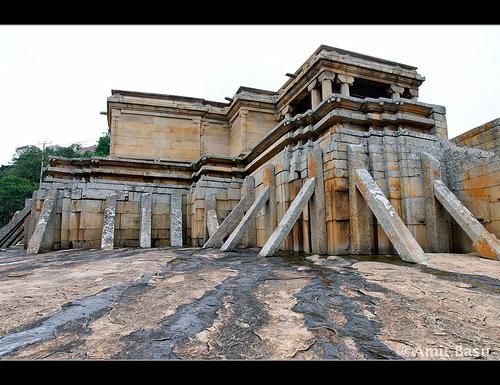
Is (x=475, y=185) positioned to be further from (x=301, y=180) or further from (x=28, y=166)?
(x=28, y=166)

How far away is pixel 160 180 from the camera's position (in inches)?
402

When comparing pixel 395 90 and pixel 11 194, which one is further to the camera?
pixel 11 194

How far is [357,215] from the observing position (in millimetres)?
5062

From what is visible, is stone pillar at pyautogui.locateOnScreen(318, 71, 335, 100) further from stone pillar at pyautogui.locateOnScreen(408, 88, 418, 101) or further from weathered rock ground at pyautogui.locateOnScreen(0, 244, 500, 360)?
weathered rock ground at pyautogui.locateOnScreen(0, 244, 500, 360)

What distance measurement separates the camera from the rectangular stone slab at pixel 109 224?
7.81 meters

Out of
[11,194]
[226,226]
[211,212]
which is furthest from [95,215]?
[11,194]

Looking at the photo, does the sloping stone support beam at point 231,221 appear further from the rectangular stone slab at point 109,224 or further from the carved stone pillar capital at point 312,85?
the carved stone pillar capital at point 312,85

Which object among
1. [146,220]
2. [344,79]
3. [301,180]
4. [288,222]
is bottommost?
[288,222]

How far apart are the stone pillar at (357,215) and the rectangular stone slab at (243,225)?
6.64ft

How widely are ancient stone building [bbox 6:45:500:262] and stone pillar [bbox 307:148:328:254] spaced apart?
0.02m

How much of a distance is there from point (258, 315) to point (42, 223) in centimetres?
826

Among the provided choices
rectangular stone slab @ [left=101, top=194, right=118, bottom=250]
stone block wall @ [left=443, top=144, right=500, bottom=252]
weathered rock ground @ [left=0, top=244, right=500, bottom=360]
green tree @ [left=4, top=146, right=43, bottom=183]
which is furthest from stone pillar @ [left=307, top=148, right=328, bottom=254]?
green tree @ [left=4, top=146, right=43, bottom=183]
